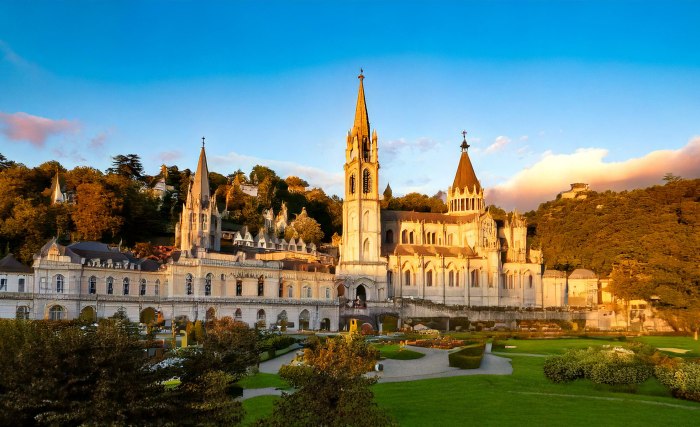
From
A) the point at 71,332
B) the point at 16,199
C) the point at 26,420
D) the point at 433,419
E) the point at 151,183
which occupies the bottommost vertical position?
the point at 433,419

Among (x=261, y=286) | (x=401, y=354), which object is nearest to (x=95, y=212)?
(x=261, y=286)

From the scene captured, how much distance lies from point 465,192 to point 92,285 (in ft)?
205

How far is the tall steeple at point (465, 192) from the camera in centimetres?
10831

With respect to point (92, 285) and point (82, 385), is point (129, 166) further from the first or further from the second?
point (82, 385)

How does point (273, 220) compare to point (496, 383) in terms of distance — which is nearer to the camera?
point (496, 383)

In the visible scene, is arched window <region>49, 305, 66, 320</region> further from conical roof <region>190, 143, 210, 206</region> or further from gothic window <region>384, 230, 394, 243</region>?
gothic window <region>384, 230, 394, 243</region>

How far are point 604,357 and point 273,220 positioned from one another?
313ft

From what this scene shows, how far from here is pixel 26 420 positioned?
15.7m

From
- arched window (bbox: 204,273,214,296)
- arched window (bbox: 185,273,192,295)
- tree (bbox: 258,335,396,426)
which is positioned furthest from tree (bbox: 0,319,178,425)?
arched window (bbox: 204,273,214,296)

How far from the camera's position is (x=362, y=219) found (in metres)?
94.1

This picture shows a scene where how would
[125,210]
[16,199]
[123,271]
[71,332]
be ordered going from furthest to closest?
[125,210]
[16,199]
[123,271]
[71,332]

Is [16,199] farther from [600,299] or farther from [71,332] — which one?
[600,299]

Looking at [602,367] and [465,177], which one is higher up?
[465,177]

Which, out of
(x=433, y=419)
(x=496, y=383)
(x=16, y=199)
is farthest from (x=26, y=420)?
(x=16, y=199)
